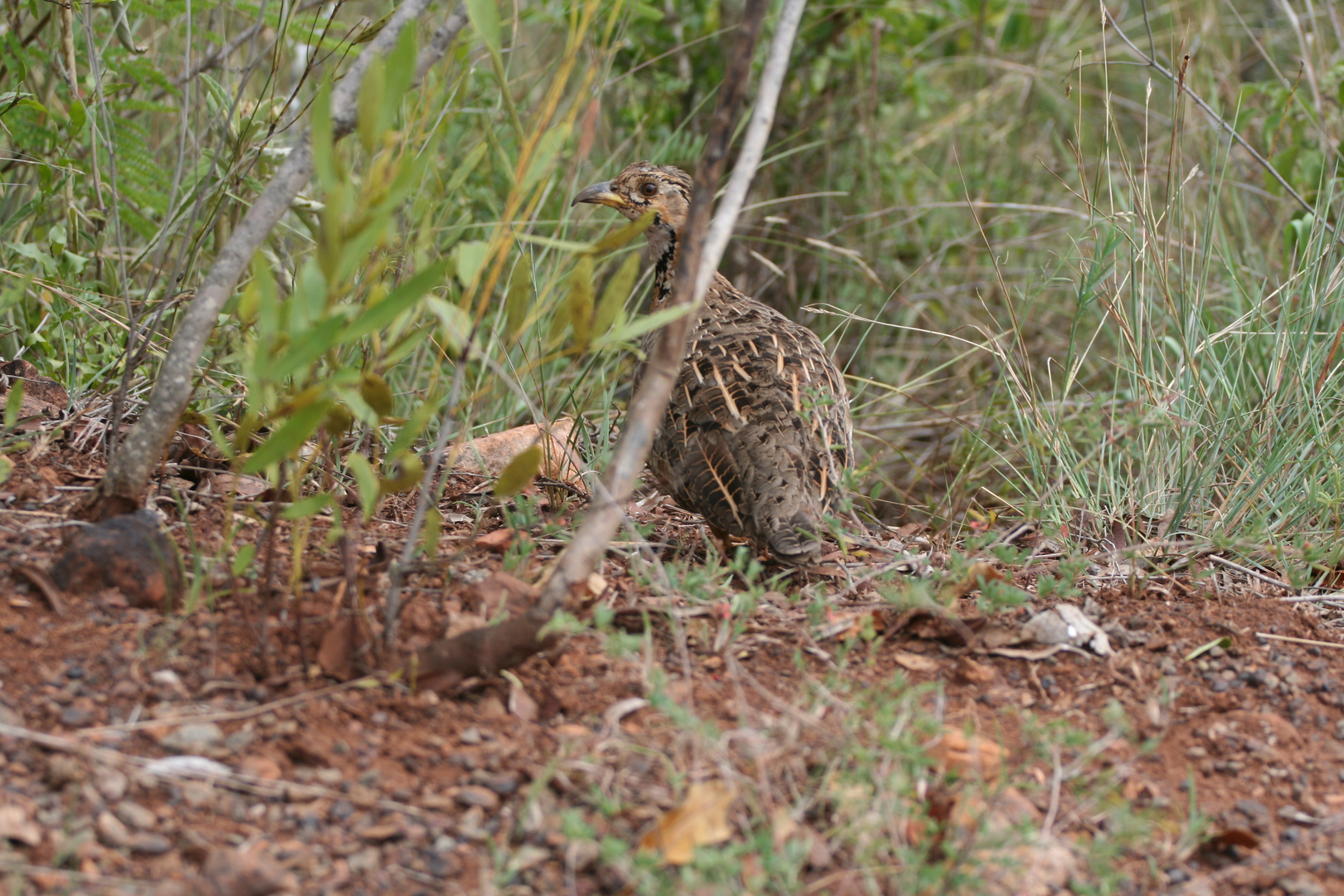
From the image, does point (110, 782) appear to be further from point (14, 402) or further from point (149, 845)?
point (14, 402)

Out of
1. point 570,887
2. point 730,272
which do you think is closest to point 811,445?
point 570,887

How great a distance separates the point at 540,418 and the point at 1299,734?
6.63ft

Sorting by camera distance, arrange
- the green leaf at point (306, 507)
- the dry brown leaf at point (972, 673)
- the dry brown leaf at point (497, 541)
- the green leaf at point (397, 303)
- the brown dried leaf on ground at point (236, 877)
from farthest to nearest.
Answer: the dry brown leaf at point (497, 541)
the dry brown leaf at point (972, 673)
the green leaf at point (306, 507)
the green leaf at point (397, 303)
the brown dried leaf on ground at point (236, 877)

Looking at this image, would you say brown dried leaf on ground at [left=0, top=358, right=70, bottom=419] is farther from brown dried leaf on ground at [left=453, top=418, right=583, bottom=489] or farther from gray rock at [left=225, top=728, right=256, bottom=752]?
gray rock at [left=225, top=728, right=256, bottom=752]

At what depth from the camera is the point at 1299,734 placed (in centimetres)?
267

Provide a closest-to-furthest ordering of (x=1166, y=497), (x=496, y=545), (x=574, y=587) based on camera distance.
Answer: (x=574, y=587) < (x=496, y=545) < (x=1166, y=497)

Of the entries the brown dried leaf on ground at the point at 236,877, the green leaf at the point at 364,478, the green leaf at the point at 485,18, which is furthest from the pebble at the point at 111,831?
the green leaf at the point at 485,18

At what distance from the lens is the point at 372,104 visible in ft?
6.59

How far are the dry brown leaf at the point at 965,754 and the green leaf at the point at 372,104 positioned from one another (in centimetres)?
145

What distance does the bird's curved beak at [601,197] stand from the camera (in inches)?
179

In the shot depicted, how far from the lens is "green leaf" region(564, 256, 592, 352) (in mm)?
2275

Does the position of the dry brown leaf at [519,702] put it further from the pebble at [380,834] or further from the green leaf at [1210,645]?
the green leaf at [1210,645]

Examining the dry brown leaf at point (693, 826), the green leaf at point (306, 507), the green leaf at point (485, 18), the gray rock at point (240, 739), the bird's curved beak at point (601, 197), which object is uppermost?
the green leaf at point (485, 18)

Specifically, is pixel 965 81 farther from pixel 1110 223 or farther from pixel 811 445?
pixel 811 445
